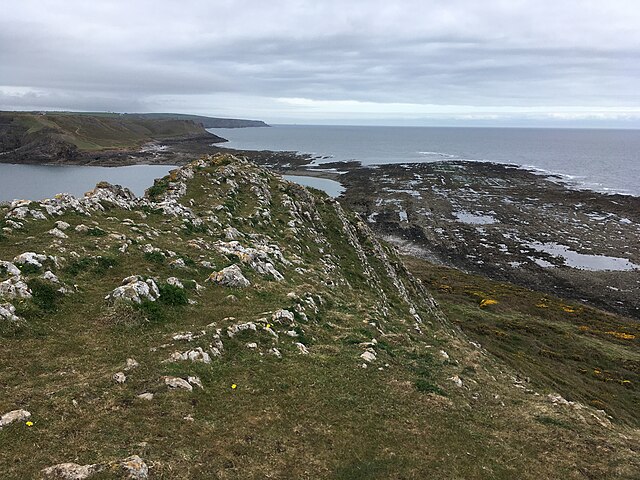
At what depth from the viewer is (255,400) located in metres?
13.2

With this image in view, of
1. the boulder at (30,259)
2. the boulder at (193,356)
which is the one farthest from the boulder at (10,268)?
the boulder at (193,356)

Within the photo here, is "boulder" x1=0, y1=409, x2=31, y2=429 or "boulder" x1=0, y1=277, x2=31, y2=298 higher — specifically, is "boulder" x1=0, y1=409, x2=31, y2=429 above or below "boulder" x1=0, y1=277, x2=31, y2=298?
below

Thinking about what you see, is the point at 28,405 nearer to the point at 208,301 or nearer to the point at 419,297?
the point at 208,301

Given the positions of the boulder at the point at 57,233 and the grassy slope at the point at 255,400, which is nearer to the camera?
A: the grassy slope at the point at 255,400

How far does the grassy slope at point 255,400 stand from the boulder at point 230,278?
0.45 meters

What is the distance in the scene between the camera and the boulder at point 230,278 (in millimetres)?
20239

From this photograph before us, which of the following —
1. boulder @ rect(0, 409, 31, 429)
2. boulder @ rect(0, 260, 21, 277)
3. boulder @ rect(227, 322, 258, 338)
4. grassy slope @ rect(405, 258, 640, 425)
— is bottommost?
grassy slope @ rect(405, 258, 640, 425)

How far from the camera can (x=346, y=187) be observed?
139125 mm

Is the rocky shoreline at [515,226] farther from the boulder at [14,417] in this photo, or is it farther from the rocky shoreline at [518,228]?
the boulder at [14,417]

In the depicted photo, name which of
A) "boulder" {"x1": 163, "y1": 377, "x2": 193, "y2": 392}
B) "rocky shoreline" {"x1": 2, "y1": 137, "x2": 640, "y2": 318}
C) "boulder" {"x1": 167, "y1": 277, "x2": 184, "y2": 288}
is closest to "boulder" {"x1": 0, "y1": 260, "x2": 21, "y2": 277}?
"boulder" {"x1": 167, "y1": 277, "x2": 184, "y2": 288}

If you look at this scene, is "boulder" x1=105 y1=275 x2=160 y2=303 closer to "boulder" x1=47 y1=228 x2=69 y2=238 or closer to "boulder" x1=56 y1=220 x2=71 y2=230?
"boulder" x1=47 y1=228 x2=69 y2=238

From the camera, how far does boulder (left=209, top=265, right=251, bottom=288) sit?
66.4ft

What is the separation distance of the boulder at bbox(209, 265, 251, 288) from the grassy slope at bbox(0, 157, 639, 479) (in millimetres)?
450

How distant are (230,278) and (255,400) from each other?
26.9ft
